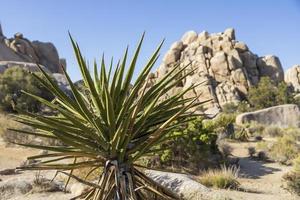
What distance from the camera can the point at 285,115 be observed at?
107 feet

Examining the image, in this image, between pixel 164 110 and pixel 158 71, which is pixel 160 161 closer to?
pixel 164 110

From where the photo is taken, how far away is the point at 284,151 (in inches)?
667

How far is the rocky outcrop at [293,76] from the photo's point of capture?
5606 cm

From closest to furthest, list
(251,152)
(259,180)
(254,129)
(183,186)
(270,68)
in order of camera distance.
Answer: (183,186) → (259,180) → (251,152) → (254,129) → (270,68)

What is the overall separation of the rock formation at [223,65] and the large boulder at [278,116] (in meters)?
11.0

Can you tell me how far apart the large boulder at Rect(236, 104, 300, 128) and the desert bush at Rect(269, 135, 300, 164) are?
12765 mm

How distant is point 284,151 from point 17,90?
19617 mm

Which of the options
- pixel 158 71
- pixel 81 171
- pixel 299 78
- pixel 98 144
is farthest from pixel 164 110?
pixel 299 78

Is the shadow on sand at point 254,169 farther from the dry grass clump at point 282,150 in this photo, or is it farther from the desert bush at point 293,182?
the desert bush at point 293,182

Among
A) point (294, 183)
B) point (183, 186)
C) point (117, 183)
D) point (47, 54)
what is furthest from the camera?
point (47, 54)

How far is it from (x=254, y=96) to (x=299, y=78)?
18132mm

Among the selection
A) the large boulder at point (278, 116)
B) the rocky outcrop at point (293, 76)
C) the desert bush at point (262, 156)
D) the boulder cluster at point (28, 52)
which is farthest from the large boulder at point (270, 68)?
the desert bush at point (262, 156)

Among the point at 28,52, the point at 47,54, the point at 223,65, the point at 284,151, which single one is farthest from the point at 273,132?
the point at 47,54

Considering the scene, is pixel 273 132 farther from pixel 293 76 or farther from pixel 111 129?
pixel 293 76
